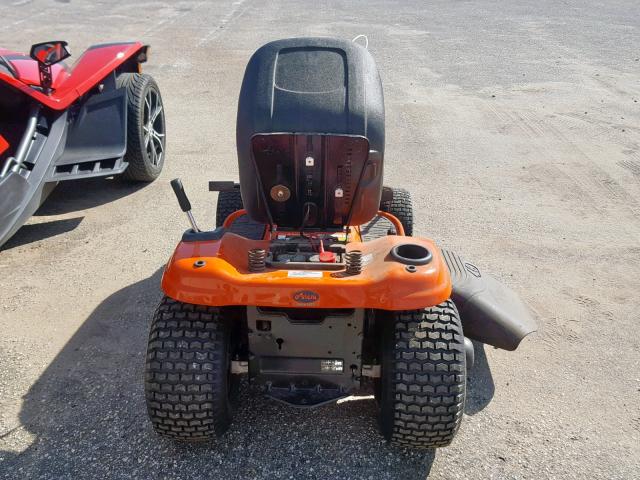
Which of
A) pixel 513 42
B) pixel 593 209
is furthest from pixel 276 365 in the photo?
pixel 513 42

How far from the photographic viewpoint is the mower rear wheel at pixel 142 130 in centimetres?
561

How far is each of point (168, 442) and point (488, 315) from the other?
1780mm

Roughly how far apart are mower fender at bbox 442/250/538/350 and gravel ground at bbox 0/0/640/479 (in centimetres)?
23

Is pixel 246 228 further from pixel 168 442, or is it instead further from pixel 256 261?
pixel 168 442

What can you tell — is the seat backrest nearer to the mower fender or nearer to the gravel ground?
the mower fender

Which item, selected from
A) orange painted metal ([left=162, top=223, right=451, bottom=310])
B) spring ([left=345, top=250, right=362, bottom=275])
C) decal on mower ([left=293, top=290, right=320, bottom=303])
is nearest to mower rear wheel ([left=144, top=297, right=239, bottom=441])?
orange painted metal ([left=162, top=223, right=451, bottom=310])

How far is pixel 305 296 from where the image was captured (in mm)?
2555

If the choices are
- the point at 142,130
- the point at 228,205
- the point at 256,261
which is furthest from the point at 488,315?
the point at 142,130

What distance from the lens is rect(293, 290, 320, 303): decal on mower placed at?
255 cm

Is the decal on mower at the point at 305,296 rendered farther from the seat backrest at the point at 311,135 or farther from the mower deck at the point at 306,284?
the seat backrest at the point at 311,135

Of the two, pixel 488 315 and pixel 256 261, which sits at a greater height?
pixel 256 261

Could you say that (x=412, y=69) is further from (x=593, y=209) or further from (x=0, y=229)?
(x=0, y=229)

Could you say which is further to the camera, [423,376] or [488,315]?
[488,315]

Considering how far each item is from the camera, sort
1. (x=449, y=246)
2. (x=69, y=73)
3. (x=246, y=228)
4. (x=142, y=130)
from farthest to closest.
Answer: (x=142, y=130) < (x=69, y=73) < (x=449, y=246) < (x=246, y=228)
